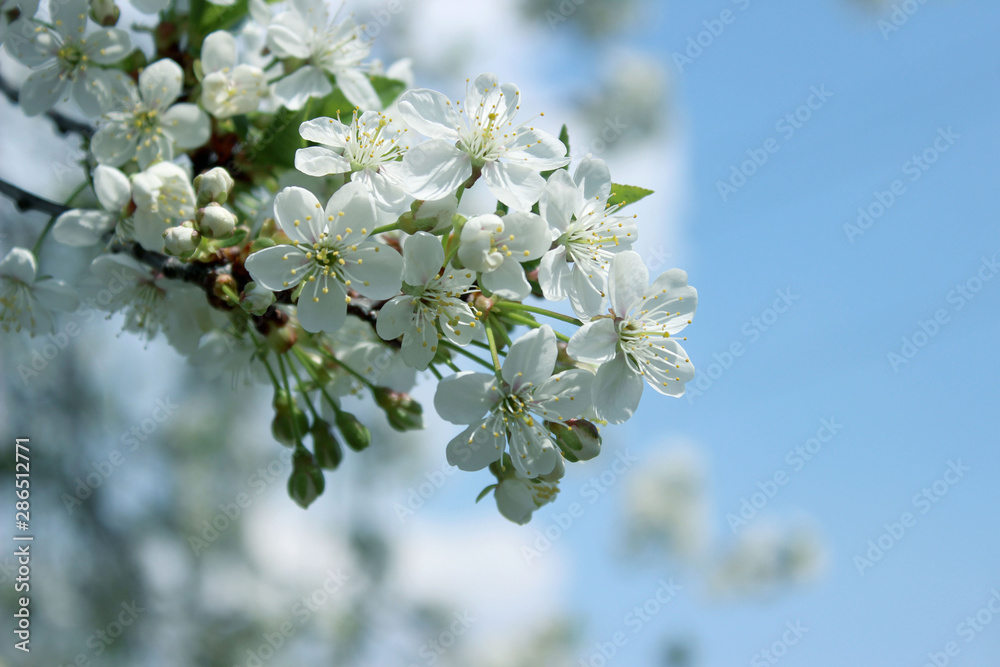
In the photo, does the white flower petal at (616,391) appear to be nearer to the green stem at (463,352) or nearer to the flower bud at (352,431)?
the green stem at (463,352)

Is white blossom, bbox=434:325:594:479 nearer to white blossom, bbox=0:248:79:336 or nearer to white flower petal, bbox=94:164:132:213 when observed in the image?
white flower petal, bbox=94:164:132:213

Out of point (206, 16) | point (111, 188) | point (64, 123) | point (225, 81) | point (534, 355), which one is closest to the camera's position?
point (534, 355)

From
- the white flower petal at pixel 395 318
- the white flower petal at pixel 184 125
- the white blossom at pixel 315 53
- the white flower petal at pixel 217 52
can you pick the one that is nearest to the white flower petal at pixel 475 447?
the white flower petal at pixel 395 318

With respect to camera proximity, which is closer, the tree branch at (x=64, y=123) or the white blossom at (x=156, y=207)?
the white blossom at (x=156, y=207)

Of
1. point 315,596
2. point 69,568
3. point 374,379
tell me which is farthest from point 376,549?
point 374,379

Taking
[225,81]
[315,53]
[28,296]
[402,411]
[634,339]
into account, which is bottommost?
[28,296]

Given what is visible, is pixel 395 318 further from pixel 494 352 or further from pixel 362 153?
pixel 362 153

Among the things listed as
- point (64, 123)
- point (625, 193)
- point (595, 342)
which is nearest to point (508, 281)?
point (595, 342)
